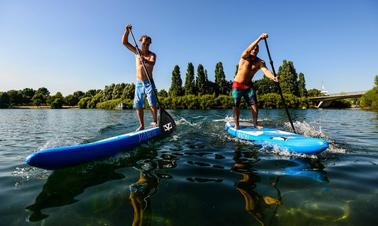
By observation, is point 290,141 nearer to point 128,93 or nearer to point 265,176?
point 265,176

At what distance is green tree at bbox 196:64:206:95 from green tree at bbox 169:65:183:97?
536cm

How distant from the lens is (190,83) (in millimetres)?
74938

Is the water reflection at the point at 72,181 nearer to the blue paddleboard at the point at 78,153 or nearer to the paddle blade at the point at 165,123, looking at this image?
the blue paddleboard at the point at 78,153

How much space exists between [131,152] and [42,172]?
2135mm

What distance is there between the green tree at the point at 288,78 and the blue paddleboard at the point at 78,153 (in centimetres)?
8294

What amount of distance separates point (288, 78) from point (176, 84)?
37.7 m

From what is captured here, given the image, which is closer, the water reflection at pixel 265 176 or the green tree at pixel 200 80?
the water reflection at pixel 265 176

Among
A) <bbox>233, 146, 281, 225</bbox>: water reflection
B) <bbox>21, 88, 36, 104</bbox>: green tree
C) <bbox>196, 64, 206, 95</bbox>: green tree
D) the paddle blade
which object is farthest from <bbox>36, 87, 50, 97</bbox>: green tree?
<bbox>233, 146, 281, 225</bbox>: water reflection

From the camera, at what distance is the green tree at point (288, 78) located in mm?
82562

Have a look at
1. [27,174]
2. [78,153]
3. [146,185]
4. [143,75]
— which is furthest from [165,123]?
[146,185]

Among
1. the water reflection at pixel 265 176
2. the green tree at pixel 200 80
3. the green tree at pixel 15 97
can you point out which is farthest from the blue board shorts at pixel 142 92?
the green tree at pixel 15 97

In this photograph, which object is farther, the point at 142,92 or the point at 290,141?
the point at 142,92

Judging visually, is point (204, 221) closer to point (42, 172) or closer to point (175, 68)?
point (42, 172)

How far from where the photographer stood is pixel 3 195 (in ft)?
12.8
